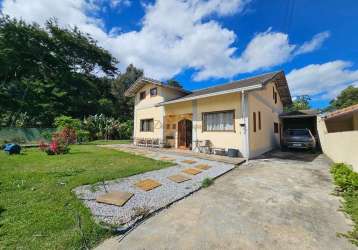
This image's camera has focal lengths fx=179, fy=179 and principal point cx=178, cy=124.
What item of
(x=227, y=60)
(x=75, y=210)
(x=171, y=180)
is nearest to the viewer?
(x=75, y=210)

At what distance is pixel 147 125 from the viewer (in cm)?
1578

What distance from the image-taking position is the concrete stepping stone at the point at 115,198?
3930 mm

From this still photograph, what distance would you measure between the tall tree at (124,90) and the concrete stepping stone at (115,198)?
28.0 metres

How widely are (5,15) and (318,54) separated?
3361cm

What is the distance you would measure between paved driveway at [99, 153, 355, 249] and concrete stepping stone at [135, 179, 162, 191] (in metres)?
1.12

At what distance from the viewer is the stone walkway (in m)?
3.46

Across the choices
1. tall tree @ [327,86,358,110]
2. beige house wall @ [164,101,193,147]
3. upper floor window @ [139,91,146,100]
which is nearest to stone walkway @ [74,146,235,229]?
beige house wall @ [164,101,193,147]

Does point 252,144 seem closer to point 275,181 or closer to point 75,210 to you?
point 275,181

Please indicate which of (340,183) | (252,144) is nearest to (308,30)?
(252,144)

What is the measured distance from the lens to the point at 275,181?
572 cm

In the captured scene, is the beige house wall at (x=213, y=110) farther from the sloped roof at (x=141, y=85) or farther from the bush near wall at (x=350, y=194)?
the bush near wall at (x=350, y=194)

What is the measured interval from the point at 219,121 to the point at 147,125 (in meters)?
7.28

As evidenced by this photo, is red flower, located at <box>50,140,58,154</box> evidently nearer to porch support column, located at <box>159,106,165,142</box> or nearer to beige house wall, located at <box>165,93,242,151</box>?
porch support column, located at <box>159,106,165,142</box>

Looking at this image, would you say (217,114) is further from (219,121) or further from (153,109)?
(153,109)
